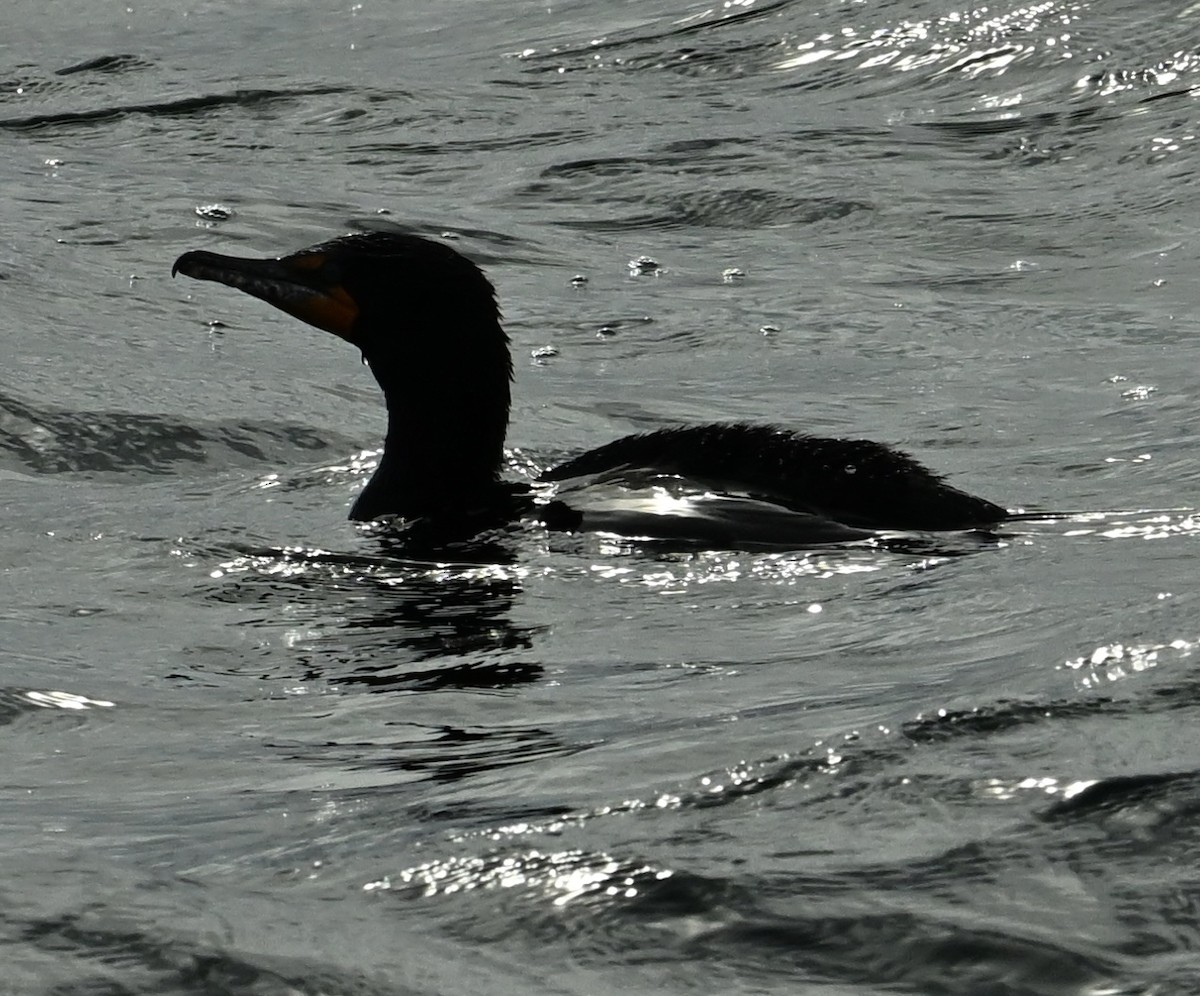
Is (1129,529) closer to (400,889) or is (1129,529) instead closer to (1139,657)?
(1139,657)

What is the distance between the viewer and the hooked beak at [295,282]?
654 cm

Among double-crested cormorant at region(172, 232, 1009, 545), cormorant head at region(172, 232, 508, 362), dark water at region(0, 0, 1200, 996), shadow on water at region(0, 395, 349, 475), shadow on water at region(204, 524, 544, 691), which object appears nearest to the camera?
dark water at region(0, 0, 1200, 996)

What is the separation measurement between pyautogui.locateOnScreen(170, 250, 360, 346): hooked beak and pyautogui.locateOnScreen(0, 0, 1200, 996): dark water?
1.94 feet

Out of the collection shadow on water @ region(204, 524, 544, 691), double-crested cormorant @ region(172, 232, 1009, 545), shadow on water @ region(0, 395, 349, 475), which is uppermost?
double-crested cormorant @ region(172, 232, 1009, 545)

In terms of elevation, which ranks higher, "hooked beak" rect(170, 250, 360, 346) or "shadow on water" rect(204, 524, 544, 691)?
"hooked beak" rect(170, 250, 360, 346)

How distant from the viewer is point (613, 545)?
5.71 m

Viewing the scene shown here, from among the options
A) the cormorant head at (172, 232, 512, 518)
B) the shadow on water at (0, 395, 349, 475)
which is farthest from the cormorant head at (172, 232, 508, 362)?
the shadow on water at (0, 395, 349, 475)

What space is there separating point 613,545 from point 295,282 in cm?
142

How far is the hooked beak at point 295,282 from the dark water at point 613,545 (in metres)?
0.59

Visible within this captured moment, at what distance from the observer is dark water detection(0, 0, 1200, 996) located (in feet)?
10.4

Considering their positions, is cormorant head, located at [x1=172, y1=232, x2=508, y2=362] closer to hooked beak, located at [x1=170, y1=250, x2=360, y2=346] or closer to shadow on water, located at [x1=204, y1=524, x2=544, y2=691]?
hooked beak, located at [x1=170, y1=250, x2=360, y2=346]

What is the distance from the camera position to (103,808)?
384 centimetres

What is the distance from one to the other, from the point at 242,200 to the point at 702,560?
233 inches

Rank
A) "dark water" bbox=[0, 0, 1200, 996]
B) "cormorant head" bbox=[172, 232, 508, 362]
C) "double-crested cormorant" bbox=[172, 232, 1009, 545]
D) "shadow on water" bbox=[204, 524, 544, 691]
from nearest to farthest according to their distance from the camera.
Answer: "dark water" bbox=[0, 0, 1200, 996] < "shadow on water" bbox=[204, 524, 544, 691] < "double-crested cormorant" bbox=[172, 232, 1009, 545] < "cormorant head" bbox=[172, 232, 508, 362]
